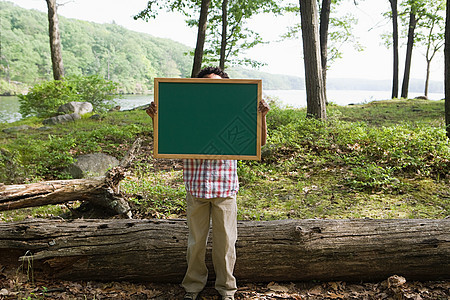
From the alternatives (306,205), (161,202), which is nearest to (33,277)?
(161,202)

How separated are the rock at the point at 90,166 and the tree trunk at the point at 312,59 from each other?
531 centimetres

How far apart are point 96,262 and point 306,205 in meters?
3.20

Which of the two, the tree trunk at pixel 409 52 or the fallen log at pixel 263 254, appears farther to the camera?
the tree trunk at pixel 409 52

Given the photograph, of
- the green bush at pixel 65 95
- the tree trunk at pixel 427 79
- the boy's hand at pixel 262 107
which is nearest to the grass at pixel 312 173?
the boy's hand at pixel 262 107

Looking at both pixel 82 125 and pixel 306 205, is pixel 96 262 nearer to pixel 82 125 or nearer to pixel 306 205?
pixel 306 205

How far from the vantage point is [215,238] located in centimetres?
297

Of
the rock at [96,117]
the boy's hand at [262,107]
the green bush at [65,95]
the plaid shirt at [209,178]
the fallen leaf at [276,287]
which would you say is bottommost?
the fallen leaf at [276,287]

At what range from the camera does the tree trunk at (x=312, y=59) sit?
28.4 feet

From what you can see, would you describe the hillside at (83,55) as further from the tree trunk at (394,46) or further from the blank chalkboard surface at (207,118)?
the blank chalkboard surface at (207,118)

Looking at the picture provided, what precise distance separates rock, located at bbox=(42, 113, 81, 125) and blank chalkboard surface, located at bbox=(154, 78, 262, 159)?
11.2 m

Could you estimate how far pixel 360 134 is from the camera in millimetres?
7395

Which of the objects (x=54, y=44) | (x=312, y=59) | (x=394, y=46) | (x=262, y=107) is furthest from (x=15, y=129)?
(x=394, y=46)

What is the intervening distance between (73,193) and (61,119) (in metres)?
9.00

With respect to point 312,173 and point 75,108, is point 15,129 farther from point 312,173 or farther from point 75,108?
point 312,173
